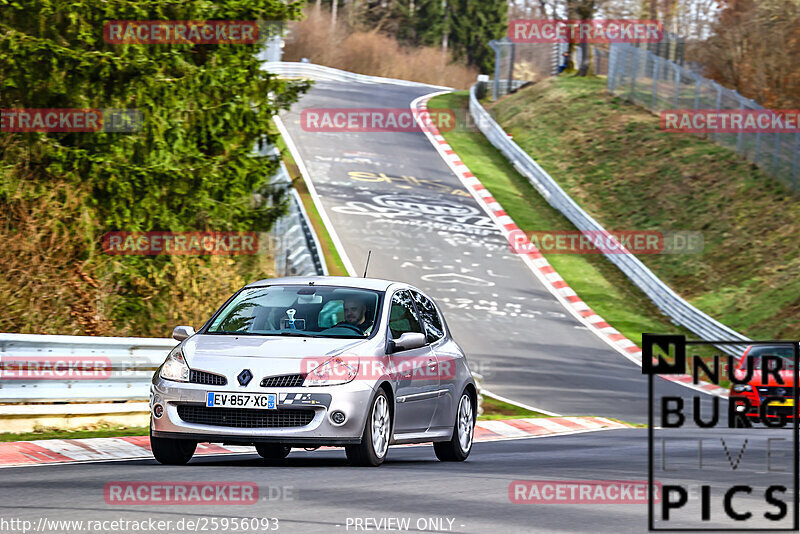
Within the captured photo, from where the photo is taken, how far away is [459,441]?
471 inches

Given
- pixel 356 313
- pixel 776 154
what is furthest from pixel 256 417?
pixel 776 154

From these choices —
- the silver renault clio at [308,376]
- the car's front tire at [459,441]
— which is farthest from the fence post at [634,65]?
the silver renault clio at [308,376]

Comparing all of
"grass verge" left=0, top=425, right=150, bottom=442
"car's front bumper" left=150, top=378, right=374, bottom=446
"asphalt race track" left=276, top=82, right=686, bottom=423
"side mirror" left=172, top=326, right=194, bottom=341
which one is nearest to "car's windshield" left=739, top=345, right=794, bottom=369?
"car's front bumper" left=150, top=378, right=374, bottom=446

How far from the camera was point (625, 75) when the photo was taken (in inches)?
2028

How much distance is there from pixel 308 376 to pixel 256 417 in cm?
50

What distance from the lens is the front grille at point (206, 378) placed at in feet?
32.0

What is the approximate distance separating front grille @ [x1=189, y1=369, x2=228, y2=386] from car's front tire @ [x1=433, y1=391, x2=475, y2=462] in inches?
109

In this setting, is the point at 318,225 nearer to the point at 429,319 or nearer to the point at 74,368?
the point at 74,368

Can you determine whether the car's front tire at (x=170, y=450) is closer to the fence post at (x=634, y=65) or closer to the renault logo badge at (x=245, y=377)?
the renault logo badge at (x=245, y=377)

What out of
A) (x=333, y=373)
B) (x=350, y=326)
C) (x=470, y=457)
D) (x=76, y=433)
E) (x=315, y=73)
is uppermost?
(x=350, y=326)

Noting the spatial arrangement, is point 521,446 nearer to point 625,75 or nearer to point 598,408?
point 598,408

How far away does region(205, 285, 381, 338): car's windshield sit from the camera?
10555 mm

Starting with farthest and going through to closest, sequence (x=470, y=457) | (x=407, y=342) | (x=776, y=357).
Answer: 1. (x=470, y=457)
2. (x=407, y=342)
3. (x=776, y=357)

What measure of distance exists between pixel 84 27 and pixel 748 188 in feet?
74.0
